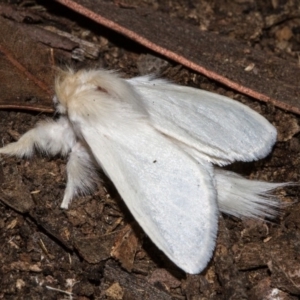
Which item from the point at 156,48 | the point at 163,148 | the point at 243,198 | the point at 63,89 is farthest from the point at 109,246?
the point at 156,48

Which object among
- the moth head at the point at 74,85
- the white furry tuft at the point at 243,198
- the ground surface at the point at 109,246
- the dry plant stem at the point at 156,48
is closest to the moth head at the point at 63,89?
the moth head at the point at 74,85

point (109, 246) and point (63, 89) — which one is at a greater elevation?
point (63, 89)

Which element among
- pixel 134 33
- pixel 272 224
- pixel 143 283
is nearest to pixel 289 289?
pixel 272 224

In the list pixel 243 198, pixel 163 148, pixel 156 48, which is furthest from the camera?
pixel 156 48

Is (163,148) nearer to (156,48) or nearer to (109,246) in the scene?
(109,246)

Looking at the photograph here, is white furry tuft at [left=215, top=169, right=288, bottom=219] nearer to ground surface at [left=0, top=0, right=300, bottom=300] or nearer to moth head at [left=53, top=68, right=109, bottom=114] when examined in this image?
ground surface at [left=0, top=0, right=300, bottom=300]

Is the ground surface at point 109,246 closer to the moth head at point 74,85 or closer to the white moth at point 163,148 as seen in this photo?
the white moth at point 163,148
